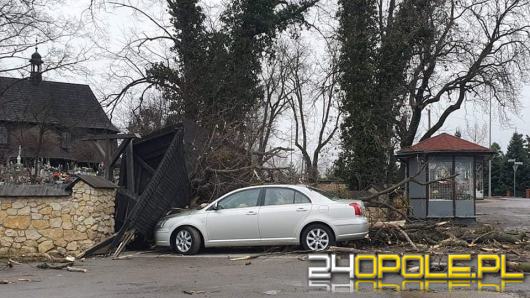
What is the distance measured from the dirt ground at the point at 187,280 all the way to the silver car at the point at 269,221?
0.38 meters

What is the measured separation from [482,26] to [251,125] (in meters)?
12.9

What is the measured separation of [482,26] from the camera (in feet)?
92.7

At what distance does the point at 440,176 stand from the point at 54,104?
134 feet

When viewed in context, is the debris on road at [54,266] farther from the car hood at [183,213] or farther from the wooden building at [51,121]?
the wooden building at [51,121]

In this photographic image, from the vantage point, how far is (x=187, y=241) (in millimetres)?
13797

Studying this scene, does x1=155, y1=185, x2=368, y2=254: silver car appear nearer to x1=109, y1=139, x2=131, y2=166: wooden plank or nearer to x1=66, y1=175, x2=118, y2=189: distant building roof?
x1=66, y1=175, x2=118, y2=189: distant building roof

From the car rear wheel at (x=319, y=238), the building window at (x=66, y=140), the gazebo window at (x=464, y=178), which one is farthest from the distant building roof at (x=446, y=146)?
the building window at (x=66, y=140)

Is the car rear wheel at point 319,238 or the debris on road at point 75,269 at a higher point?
the car rear wheel at point 319,238

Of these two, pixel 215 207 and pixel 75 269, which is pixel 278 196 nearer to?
pixel 215 207

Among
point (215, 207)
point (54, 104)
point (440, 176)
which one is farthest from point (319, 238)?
point (54, 104)

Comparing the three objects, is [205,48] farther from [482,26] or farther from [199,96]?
[482,26]

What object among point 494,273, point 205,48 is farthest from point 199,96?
point 494,273

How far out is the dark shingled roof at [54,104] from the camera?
48.7 meters

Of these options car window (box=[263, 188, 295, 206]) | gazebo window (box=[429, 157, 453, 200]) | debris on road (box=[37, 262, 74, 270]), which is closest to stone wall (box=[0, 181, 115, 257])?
debris on road (box=[37, 262, 74, 270])
